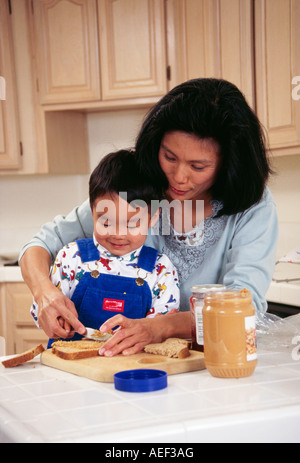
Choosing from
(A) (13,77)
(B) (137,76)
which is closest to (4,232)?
(A) (13,77)

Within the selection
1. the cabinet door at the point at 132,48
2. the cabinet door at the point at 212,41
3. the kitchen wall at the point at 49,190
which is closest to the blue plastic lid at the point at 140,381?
the cabinet door at the point at 212,41

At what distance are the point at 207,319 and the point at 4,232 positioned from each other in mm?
2810

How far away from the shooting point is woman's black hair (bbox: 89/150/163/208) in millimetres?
1568

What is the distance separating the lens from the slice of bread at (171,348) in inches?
47.6

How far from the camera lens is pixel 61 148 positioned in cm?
355

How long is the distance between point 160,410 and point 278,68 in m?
1.99

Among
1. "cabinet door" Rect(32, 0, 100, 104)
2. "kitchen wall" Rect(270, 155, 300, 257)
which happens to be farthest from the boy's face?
"cabinet door" Rect(32, 0, 100, 104)

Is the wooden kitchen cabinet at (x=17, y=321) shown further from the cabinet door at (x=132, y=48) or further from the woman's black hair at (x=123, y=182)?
the woman's black hair at (x=123, y=182)

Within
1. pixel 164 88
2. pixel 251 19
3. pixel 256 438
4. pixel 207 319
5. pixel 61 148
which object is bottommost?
pixel 256 438

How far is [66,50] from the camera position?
326 cm

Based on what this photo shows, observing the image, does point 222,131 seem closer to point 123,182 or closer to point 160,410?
point 123,182

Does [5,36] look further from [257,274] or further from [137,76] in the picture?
[257,274]

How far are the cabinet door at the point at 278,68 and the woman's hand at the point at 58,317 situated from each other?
4.83ft

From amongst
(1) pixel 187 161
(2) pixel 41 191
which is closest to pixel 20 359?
(1) pixel 187 161
